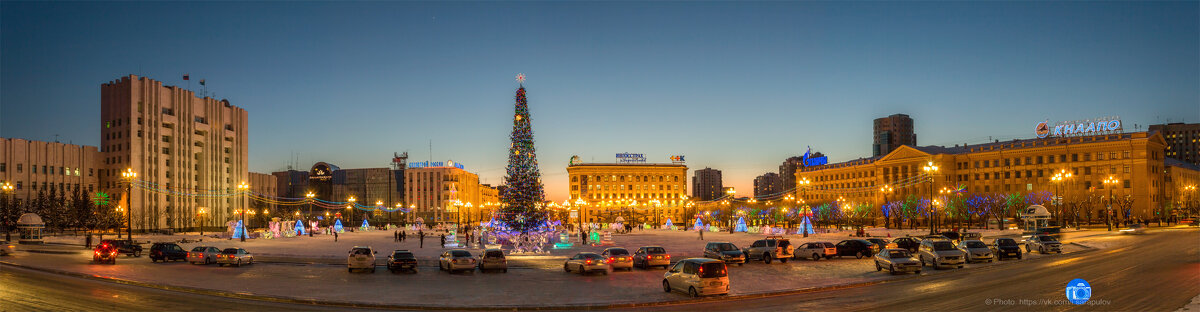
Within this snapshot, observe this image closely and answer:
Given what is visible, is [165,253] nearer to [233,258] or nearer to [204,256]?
[204,256]

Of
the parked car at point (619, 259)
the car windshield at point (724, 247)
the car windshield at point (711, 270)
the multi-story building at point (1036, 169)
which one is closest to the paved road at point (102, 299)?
the car windshield at point (711, 270)

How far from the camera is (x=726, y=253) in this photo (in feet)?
115

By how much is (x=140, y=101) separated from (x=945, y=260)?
116146 mm

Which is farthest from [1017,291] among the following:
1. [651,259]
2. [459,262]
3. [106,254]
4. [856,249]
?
[106,254]

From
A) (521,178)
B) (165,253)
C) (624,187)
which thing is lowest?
(165,253)

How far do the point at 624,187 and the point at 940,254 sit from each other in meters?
140

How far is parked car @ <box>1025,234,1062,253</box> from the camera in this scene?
39812mm

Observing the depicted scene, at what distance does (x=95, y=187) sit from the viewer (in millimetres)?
108250

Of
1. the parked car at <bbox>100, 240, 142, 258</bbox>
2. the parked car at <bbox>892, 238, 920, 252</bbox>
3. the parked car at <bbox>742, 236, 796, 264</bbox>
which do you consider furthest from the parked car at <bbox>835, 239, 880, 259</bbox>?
the parked car at <bbox>100, 240, 142, 258</bbox>

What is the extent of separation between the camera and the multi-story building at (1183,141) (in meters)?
181

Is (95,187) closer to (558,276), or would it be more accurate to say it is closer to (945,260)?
(558,276)

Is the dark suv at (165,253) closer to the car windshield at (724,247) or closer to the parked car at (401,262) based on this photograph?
the parked car at (401,262)

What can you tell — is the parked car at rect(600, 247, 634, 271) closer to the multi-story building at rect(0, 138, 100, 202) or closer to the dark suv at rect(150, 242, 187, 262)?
the dark suv at rect(150, 242, 187, 262)

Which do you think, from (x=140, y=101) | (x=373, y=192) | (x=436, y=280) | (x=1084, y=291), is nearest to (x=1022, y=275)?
(x=1084, y=291)
